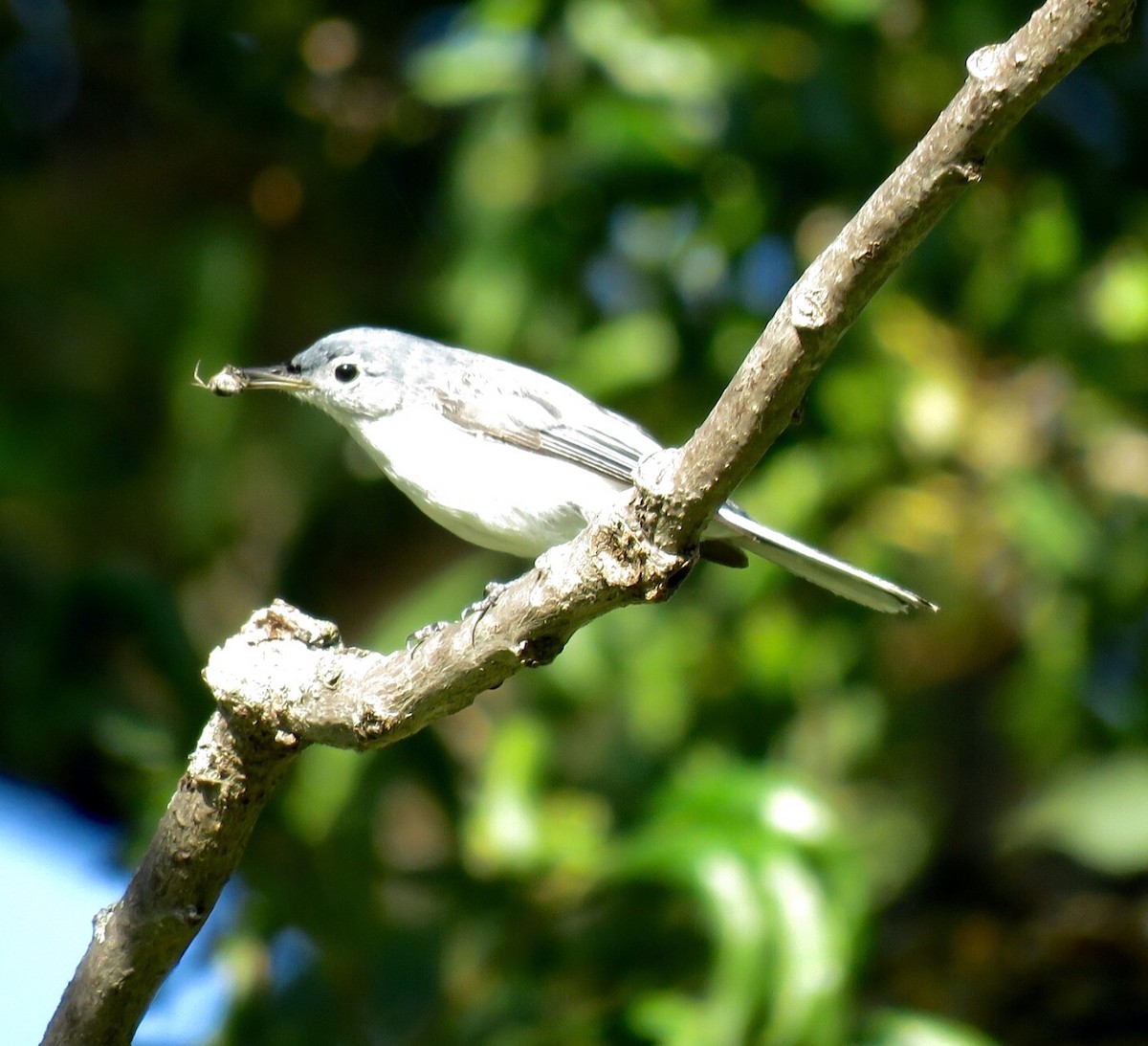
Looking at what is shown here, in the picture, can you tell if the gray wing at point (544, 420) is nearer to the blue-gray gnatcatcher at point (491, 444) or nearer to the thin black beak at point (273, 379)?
the blue-gray gnatcatcher at point (491, 444)

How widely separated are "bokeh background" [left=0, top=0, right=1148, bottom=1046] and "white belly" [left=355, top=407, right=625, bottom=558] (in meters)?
0.74

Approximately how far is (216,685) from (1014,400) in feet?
8.85

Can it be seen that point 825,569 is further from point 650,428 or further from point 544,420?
point 650,428

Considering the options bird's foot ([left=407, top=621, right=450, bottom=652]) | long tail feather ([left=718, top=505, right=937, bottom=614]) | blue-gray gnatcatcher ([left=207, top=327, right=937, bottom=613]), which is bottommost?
bird's foot ([left=407, top=621, right=450, bottom=652])

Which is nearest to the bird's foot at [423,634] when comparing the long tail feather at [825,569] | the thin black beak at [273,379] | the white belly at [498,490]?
the white belly at [498,490]

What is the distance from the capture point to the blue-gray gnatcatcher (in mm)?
2604

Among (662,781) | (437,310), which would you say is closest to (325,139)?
(437,310)

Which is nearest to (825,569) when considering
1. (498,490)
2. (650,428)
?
(498,490)

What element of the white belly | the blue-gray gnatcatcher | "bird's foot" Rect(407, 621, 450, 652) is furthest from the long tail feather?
"bird's foot" Rect(407, 621, 450, 652)

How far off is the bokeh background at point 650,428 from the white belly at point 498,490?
2.44 feet

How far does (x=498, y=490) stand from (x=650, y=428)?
1.33 meters

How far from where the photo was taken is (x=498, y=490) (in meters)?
2.62

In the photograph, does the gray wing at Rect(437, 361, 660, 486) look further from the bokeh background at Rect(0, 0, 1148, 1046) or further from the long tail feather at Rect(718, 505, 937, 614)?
the bokeh background at Rect(0, 0, 1148, 1046)

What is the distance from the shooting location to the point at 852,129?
133 inches
